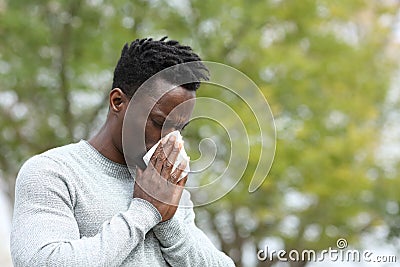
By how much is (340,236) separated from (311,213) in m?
0.53

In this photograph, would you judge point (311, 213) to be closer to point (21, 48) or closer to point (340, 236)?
point (340, 236)

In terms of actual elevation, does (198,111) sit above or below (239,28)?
below

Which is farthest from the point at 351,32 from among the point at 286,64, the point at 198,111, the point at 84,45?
the point at 198,111

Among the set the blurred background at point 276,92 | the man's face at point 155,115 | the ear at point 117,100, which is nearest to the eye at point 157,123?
the man's face at point 155,115

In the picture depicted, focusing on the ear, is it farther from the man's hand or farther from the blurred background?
the blurred background

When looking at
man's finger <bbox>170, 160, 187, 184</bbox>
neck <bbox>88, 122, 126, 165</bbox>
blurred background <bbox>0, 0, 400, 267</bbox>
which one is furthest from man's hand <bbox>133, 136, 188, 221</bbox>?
blurred background <bbox>0, 0, 400, 267</bbox>

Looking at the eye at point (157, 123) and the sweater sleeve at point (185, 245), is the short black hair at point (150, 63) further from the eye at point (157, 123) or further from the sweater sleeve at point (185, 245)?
the sweater sleeve at point (185, 245)

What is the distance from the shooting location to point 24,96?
1000 centimetres

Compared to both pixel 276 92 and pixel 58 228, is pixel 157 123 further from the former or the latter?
pixel 276 92

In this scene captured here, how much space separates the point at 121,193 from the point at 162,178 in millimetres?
154

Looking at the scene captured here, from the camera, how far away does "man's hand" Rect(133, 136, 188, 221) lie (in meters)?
1.80

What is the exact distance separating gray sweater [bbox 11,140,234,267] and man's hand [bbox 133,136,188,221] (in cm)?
2

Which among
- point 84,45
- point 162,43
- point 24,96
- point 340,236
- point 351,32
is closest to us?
point 162,43

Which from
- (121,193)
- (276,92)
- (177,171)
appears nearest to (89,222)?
(121,193)
